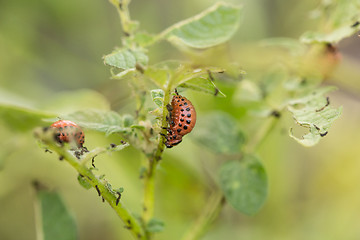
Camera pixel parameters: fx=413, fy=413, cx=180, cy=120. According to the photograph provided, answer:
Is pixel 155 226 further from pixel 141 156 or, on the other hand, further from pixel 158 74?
pixel 141 156

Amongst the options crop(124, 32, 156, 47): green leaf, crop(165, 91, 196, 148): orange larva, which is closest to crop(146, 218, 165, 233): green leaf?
crop(165, 91, 196, 148): orange larva

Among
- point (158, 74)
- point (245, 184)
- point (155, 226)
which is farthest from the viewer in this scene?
point (245, 184)

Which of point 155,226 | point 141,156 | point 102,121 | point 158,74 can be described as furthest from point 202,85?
point 141,156

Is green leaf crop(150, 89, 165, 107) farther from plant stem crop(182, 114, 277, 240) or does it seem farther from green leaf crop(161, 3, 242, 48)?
plant stem crop(182, 114, 277, 240)

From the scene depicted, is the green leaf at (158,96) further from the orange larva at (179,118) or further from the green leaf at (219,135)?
the green leaf at (219,135)

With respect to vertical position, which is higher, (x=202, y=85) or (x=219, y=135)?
(x=219, y=135)
